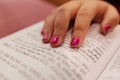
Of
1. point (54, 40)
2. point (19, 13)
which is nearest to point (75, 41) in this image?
point (54, 40)

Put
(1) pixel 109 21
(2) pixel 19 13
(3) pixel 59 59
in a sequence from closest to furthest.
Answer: (3) pixel 59 59 → (1) pixel 109 21 → (2) pixel 19 13

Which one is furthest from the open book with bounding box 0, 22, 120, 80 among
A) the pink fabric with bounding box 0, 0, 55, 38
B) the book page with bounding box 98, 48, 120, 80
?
the pink fabric with bounding box 0, 0, 55, 38

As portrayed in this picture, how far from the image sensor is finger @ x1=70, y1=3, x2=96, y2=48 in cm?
48

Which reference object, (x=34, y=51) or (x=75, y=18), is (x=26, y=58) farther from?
(x=75, y=18)

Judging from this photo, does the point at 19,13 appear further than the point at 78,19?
Yes

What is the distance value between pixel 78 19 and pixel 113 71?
144 millimetres

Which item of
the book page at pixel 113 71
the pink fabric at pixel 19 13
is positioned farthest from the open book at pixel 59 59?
the pink fabric at pixel 19 13


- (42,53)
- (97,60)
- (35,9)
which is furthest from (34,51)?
(35,9)

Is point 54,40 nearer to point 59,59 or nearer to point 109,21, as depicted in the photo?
point 59,59

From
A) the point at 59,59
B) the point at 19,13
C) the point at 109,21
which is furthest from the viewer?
the point at 19,13

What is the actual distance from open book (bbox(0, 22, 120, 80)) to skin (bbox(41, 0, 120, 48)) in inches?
0.6

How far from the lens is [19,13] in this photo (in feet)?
2.50

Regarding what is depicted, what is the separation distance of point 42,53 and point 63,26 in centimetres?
8

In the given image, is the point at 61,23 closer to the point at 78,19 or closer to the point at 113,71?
the point at 78,19
